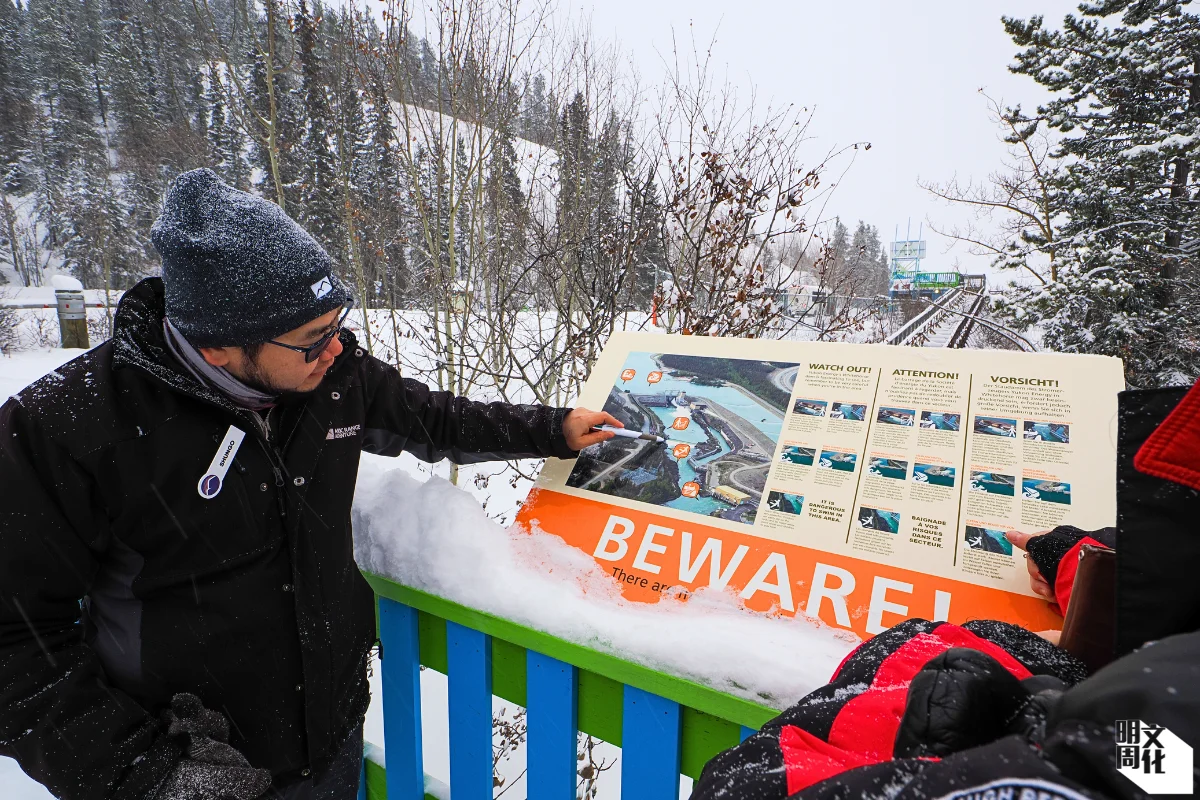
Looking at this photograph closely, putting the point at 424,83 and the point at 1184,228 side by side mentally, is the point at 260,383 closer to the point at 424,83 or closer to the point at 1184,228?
the point at 424,83

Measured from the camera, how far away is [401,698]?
74.0 inches

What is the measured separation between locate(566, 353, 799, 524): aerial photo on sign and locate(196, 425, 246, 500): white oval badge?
3.29ft

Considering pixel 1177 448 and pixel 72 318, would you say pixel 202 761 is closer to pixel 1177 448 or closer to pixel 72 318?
pixel 1177 448

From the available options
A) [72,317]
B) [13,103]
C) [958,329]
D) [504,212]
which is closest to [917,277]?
[958,329]

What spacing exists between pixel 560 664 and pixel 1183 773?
129 cm

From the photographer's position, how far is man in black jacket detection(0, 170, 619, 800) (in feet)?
3.88

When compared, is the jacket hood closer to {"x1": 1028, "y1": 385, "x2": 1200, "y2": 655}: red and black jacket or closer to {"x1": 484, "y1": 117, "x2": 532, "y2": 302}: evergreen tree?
{"x1": 1028, "y1": 385, "x2": 1200, "y2": 655}: red and black jacket

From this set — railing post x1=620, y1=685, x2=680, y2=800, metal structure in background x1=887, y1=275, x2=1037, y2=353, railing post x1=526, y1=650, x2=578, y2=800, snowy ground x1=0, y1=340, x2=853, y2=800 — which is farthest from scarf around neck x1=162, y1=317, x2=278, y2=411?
metal structure in background x1=887, y1=275, x2=1037, y2=353

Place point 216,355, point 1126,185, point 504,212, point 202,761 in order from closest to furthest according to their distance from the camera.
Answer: point 202,761 → point 216,355 → point 504,212 → point 1126,185

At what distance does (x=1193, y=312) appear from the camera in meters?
9.49

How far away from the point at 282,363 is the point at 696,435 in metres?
1.26

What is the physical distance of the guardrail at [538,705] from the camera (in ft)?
4.42

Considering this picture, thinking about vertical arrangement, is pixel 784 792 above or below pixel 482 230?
below

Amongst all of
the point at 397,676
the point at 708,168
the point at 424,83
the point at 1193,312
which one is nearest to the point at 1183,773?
the point at 397,676
